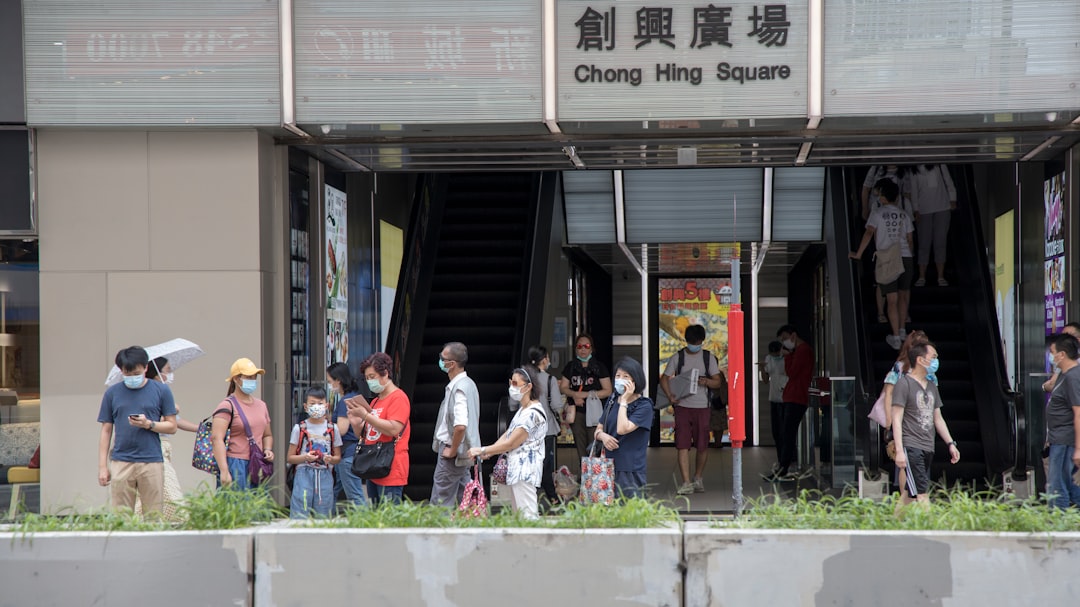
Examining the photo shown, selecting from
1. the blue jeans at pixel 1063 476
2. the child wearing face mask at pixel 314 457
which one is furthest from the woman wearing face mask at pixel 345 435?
the blue jeans at pixel 1063 476

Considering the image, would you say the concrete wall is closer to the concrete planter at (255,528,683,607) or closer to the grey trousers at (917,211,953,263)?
the concrete planter at (255,528,683,607)

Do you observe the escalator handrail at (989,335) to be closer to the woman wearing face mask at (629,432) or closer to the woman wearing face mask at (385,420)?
the woman wearing face mask at (629,432)

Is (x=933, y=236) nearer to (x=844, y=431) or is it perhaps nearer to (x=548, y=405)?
(x=844, y=431)

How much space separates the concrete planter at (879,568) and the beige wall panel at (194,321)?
457 centimetres

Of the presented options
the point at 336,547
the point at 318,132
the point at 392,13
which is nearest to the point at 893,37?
the point at 392,13

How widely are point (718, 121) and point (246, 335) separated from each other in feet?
12.9

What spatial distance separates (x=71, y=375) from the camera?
8.85m

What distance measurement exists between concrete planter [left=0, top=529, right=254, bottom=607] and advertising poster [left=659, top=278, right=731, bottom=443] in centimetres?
1542

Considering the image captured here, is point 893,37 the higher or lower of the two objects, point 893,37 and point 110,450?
the higher

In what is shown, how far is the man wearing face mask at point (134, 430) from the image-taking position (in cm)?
720

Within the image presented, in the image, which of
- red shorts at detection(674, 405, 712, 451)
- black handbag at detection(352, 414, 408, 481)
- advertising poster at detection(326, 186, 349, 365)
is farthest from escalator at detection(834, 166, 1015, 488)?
advertising poster at detection(326, 186, 349, 365)

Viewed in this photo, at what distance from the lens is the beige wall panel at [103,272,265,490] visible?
881cm

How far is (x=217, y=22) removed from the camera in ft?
28.7

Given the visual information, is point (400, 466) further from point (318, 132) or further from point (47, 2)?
point (47, 2)
